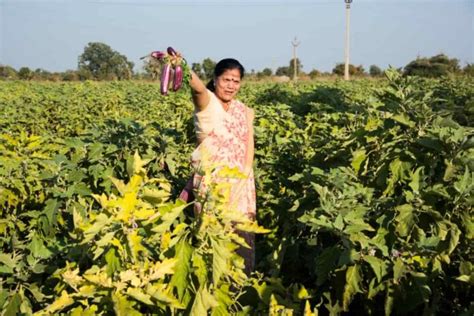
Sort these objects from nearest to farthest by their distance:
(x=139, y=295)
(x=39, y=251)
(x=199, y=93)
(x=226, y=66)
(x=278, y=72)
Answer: (x=139, y=295) → (x=39, y=251) → (x=199, y=93) → (x=226, y=66) → (x=278, y=72)

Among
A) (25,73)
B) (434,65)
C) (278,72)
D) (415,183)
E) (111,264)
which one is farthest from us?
(278,72)

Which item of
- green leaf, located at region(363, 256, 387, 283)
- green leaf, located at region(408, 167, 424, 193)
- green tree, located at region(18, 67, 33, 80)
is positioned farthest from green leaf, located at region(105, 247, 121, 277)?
green tree, located at region(18, 67, 33, 80)

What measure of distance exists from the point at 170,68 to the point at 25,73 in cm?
4196

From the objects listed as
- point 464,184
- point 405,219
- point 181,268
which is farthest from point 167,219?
point 464,184

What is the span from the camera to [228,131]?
3.33m

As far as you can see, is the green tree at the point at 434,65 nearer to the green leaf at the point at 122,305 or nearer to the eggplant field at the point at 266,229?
the eggplant field at the point at 266,229

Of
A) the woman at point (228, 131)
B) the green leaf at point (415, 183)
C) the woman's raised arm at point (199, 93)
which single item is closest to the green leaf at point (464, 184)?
the green leaf at point (415, 183)

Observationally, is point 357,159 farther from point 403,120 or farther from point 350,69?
point 350,69

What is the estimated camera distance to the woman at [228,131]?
3240 millimetres

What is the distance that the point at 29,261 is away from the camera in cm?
230

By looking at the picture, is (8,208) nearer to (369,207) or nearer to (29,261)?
(29,261)

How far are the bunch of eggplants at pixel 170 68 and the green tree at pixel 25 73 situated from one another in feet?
124

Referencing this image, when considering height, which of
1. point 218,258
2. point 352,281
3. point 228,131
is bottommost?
point 352,281

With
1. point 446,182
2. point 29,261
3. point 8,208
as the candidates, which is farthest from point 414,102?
point 8,208
